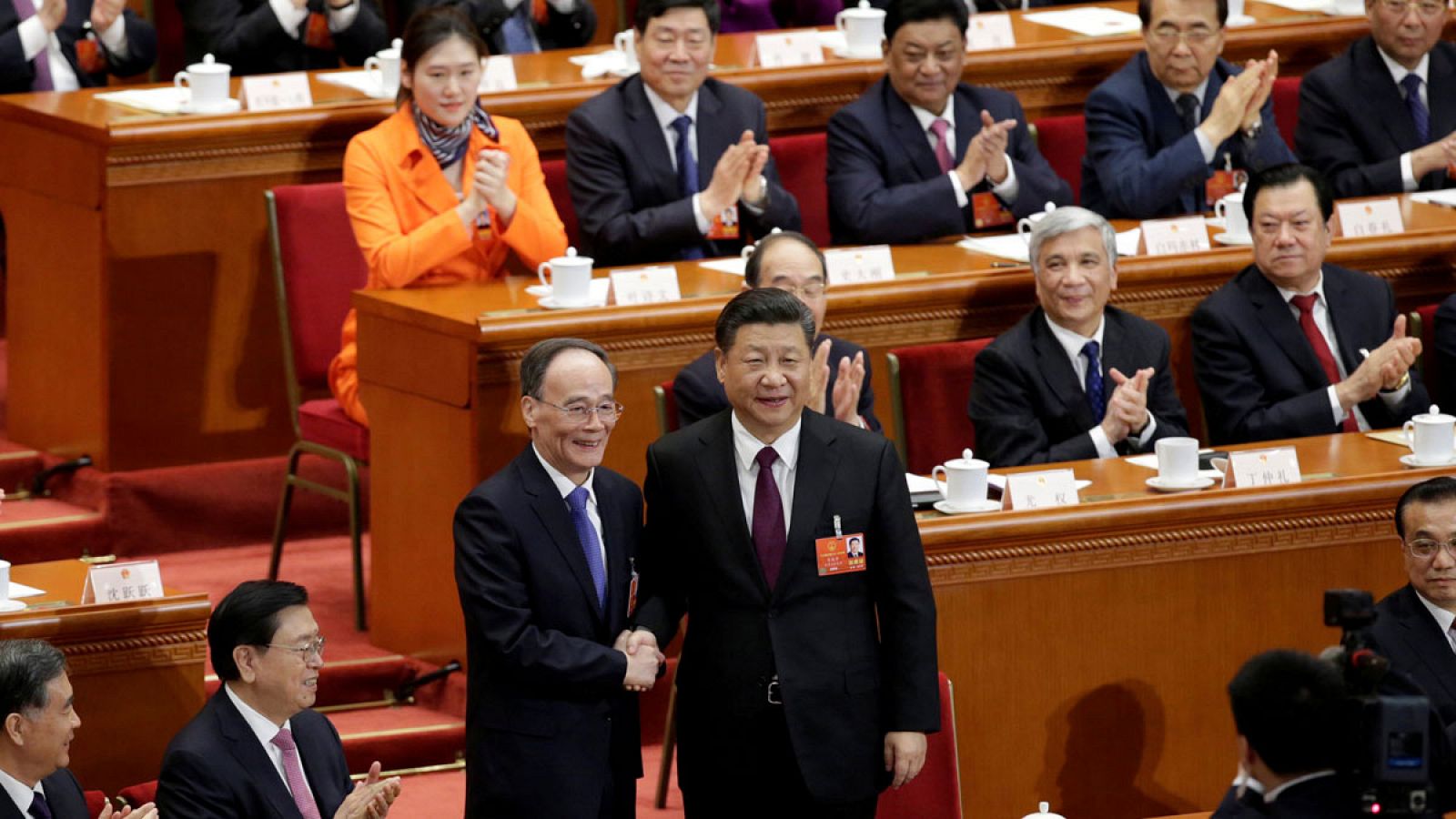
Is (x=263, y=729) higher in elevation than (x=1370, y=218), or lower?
lower

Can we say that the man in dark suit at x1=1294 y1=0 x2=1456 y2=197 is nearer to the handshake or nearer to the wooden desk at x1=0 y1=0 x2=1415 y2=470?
the wooden desk at x1=0 y1=0 x2=1415 y2=470

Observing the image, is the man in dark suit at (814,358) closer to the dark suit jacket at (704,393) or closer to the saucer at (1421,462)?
the dark suit jacket at (704,393)

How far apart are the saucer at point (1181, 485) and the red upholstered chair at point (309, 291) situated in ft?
5.84

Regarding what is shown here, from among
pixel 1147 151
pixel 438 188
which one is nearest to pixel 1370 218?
pixel 1147 151

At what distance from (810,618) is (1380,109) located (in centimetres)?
298

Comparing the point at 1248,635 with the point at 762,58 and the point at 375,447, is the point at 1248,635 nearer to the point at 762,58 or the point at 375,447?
the point at 375,447

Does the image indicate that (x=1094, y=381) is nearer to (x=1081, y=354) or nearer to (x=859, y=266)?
(x=1081, y=354)

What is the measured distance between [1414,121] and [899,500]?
2.90m

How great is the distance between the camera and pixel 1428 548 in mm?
3576

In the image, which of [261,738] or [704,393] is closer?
[261,738]

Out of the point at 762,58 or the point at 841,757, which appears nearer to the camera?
the point at 841,757

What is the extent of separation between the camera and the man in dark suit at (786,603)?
3277 millimetres

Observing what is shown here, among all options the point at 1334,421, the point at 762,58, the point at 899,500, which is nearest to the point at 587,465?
the point at 899,500

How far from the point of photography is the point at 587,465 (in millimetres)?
3318
